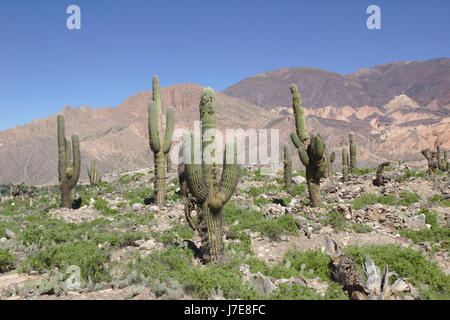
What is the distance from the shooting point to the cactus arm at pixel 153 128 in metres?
11.4

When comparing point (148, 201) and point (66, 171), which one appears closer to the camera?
point (66, 171)

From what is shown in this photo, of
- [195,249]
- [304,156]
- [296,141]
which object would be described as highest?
[296,141]

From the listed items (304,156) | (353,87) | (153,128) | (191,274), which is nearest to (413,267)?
(191,274)

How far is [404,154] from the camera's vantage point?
176 ft

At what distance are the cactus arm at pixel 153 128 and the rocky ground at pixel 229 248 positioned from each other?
2259 millimetres

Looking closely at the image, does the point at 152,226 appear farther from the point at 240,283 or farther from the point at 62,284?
the point at 240,283

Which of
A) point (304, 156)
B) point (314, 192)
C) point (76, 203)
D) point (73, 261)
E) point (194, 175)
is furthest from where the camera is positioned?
point (76, 203)

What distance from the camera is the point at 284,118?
62.6 m

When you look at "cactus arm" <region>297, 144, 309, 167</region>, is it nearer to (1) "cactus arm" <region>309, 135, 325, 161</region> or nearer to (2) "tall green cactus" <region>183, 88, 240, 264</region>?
(1) "cactus arm" <region>309, 135, 325, 161</region>

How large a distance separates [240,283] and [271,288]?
17.3 inches

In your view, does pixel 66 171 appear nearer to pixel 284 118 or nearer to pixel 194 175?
pixel 194 175

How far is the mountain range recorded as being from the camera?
2122 inches

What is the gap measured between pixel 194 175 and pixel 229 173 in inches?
25.9

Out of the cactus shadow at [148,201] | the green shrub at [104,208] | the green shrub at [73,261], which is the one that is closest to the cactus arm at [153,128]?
the cactus shadow at [148,201]
